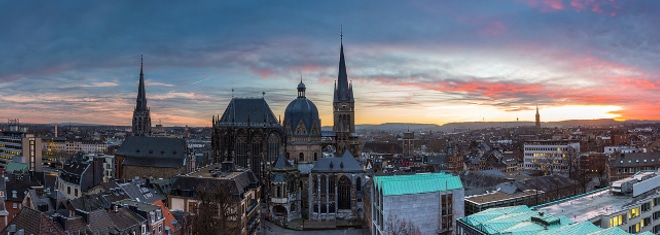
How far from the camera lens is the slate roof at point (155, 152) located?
10144cm

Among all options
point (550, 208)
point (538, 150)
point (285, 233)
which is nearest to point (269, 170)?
point (285, 233)

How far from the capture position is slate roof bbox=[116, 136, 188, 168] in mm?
101438

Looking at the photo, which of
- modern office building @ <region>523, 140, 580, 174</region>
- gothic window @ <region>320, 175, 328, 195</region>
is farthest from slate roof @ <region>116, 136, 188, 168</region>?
modern office building @ <region>523, 140, 580, 174</region>

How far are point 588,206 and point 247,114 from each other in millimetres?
64560

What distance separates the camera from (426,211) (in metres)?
60.8

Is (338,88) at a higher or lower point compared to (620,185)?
higher

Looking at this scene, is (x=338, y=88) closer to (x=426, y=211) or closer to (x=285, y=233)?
(x=285, y=233)

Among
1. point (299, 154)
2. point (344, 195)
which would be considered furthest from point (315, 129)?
point (344, 195)

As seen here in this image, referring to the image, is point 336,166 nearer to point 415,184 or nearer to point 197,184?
point 197,184

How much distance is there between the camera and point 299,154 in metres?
103

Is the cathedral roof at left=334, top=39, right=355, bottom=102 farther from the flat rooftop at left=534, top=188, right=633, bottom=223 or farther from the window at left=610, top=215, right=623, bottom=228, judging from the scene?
the window at left=610, top=215, right=623, bottom=228

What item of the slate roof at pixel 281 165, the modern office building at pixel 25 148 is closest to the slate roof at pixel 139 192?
the slate roof at pixel 281 165

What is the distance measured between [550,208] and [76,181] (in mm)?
69597

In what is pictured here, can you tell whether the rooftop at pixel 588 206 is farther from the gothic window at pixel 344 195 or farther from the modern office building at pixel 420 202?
the gothic window at pixel 344 195
